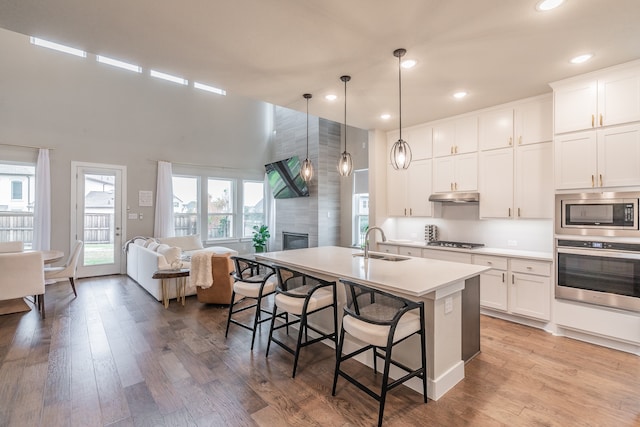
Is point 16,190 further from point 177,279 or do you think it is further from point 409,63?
point 409,63

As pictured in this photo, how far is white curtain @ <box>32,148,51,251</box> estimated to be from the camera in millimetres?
5316

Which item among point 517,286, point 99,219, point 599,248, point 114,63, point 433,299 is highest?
point 114,63

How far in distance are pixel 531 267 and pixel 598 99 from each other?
187 cm

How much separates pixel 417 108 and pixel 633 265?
2814 mm

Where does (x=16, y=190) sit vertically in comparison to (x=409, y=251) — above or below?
above

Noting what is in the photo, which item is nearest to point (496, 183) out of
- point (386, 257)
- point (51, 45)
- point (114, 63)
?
point (386, 257)

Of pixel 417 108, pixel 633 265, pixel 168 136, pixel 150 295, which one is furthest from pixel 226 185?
pixel 633 265

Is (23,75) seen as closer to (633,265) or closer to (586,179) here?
(586,179)

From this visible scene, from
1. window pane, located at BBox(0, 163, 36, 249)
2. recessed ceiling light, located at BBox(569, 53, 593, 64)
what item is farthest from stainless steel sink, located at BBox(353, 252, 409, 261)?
window pane, located at BBox(0, 163, 36, 249)

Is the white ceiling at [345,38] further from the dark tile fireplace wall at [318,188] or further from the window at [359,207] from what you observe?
the dark tile fireplace wall at [318,188]

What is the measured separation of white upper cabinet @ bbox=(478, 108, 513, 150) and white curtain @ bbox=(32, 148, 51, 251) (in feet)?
23.8

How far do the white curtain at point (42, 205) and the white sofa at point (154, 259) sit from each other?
128 cm

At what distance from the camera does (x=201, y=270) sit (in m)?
4.16

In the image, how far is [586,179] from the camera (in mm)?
3102
